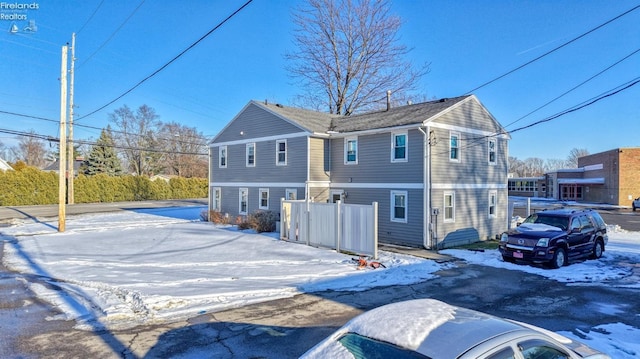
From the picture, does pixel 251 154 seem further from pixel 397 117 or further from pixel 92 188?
pixel 92 188

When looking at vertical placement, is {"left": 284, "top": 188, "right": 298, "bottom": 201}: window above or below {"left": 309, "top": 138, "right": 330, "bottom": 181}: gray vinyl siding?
below

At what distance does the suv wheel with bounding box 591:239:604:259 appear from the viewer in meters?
14.4

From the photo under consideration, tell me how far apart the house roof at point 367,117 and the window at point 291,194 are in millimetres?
3327

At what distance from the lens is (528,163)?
142 meters

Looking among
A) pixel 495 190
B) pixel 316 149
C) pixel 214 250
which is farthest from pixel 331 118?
pixel 214 250

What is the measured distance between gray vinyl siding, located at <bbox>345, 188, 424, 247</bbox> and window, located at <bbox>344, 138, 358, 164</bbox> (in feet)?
4.95

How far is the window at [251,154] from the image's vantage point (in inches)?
933

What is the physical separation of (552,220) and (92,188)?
45.7 metres

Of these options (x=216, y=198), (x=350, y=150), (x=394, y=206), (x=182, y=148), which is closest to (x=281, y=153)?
(x=350, y=150)

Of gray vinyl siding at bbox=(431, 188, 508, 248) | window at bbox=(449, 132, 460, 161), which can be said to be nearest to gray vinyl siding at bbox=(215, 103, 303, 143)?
window at bbox=(449, 132, 460, 161)

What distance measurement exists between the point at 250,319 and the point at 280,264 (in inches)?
214

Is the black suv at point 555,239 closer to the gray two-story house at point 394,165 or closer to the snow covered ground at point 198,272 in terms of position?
the snow covered ground at point 198,272

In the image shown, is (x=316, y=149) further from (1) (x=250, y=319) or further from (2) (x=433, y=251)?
(1) (x=250, y=319)

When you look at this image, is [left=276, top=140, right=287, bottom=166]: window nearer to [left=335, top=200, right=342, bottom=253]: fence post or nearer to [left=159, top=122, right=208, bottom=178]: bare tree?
[left=335, top=200, right=342, bottom=253]: fence post
